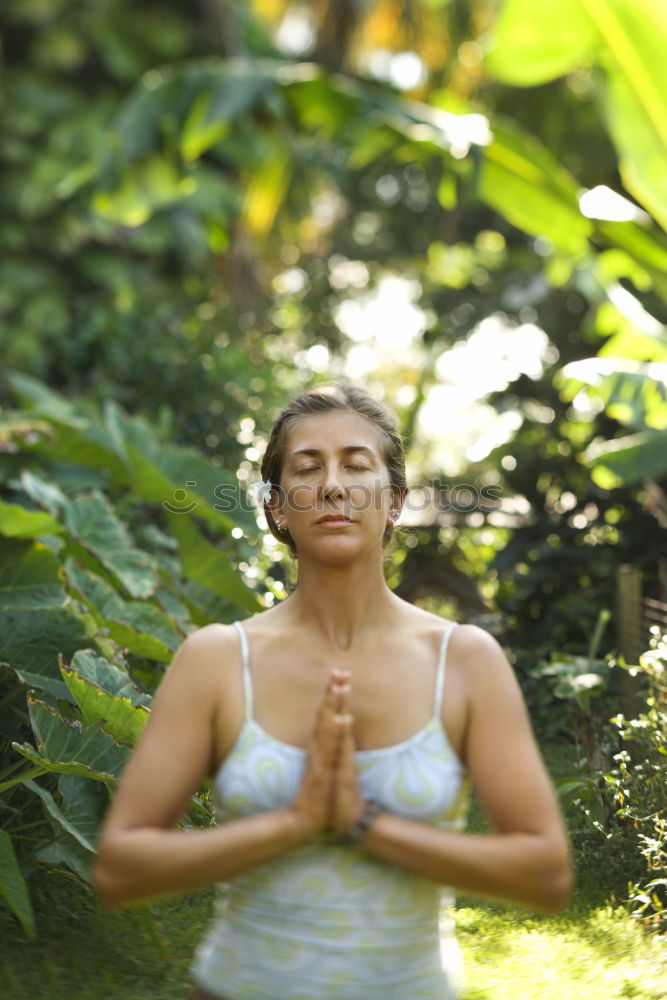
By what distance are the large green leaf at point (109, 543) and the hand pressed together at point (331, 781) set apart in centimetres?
277

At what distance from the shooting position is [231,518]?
17.1 feet

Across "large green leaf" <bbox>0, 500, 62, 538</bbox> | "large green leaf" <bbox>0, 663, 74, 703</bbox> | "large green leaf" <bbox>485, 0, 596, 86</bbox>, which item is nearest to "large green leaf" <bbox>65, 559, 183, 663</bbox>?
"large green leaf" <bbox>0, 500, 62, 538</bbox>

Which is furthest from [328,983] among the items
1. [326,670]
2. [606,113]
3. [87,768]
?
[606,113]

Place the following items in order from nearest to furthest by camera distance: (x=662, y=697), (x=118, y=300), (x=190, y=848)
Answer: (x=190, y=848)
(x=662, y=697)
(x=118, y=300)

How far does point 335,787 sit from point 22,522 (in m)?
2.46

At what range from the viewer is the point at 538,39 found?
22.9 feet

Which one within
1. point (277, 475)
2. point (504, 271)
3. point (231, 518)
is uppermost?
point (504, 271)

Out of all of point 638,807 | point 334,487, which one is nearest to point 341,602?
point 334,487

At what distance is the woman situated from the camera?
1.49 metres

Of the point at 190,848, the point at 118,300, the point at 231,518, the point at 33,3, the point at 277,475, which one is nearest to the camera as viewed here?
the point at 190,848

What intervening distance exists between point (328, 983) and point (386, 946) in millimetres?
87

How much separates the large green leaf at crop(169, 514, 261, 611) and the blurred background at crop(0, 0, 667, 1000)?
0.7 inches

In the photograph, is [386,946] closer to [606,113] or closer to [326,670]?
[326,670]

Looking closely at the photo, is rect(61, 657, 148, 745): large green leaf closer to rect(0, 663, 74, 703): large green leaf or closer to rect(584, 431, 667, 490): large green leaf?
rect(0, 663, 74, 703): large green leaf
